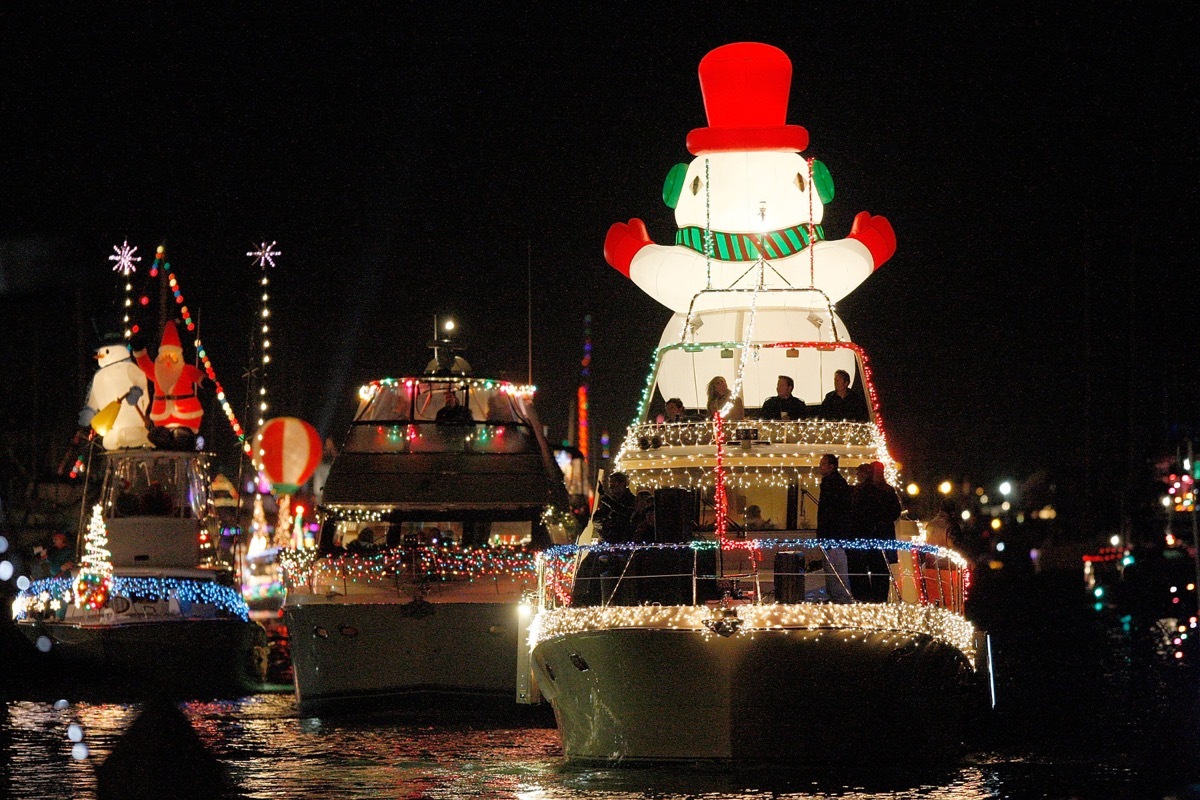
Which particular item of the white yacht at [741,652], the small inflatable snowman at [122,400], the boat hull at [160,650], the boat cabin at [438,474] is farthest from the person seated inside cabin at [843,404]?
the small inflatable snowman at [122,400]

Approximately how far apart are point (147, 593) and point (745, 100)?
10057mm

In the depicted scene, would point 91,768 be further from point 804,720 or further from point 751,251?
point 751,251

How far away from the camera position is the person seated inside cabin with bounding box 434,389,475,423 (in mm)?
23547

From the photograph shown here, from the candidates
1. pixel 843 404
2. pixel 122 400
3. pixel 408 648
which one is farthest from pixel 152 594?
pixel 843 404

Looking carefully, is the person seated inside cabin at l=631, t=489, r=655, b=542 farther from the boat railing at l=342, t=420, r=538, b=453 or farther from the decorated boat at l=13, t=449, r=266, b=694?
the decorated boat at l=13, t=449, r=266, b=694

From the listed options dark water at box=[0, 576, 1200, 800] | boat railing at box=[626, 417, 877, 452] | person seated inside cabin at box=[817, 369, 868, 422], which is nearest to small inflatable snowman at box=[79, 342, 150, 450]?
dark water at box=[0, 576, 1200, 800]

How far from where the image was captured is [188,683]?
24547mm

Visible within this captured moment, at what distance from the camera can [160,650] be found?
940 inches

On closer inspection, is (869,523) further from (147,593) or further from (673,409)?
(147,593)

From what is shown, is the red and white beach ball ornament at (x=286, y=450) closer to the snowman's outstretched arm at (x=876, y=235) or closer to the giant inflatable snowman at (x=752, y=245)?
the giant inflatable snowman at (x=752, y=245)

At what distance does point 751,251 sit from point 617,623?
27.4 ft

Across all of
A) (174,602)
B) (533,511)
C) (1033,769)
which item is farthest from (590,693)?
(174,602)

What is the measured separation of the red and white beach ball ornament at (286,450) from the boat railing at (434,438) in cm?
501

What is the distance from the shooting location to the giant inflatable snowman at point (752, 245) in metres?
22.0
